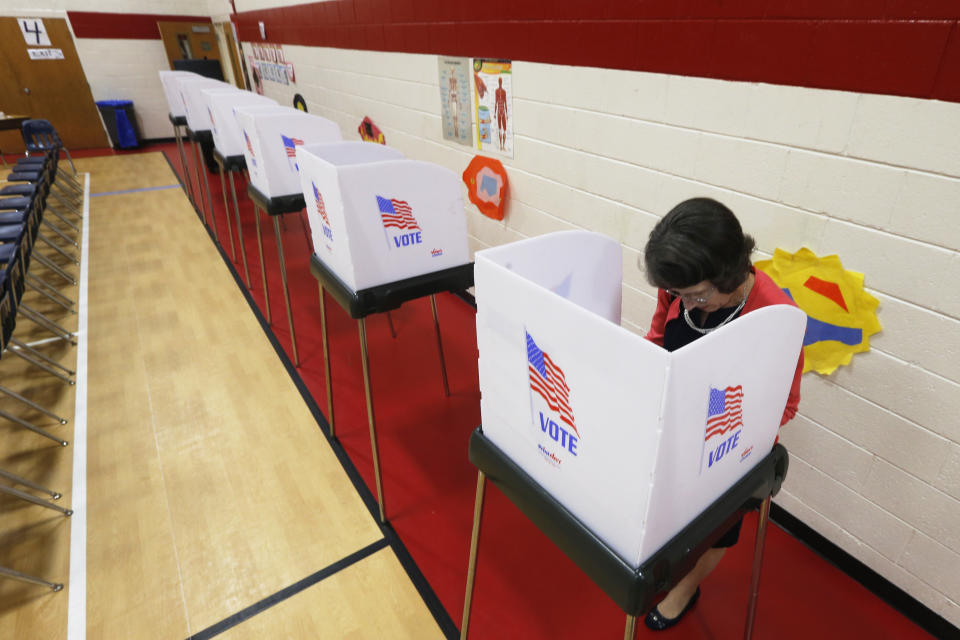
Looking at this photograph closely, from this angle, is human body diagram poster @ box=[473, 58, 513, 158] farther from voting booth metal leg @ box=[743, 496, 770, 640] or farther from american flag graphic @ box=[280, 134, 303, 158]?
voting booth metal leg @ box=[743, 496, 770, 640]

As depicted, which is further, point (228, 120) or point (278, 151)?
point (228, 120)

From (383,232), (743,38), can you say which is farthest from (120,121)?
(743,38)

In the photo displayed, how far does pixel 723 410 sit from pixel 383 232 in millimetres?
1210

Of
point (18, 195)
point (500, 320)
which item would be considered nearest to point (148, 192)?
point (18, 195)

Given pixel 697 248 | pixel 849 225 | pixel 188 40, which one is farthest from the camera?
pixel 188 40

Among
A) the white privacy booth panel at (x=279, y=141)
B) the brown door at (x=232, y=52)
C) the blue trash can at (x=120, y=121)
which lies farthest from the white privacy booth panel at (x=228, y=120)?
the blue trash can at (x=120, y=121)

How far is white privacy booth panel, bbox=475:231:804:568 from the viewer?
667 millimetres

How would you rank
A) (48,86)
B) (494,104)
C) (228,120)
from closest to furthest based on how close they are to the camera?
(494,104), (228,120), (48,86)

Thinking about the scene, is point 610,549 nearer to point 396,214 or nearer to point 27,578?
point 396,214

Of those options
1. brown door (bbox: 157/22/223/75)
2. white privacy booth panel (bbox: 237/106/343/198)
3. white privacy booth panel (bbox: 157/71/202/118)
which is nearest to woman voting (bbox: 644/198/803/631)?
white privacy booth panel (bbox: 237/106/343/198)

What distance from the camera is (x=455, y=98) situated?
282 centimetres

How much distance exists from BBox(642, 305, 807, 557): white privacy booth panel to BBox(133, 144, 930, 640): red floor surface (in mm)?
857

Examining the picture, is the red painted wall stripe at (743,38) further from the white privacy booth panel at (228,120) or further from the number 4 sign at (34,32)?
the number 4 sign at (34,32)

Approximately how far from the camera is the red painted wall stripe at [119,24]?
7.20 meters
